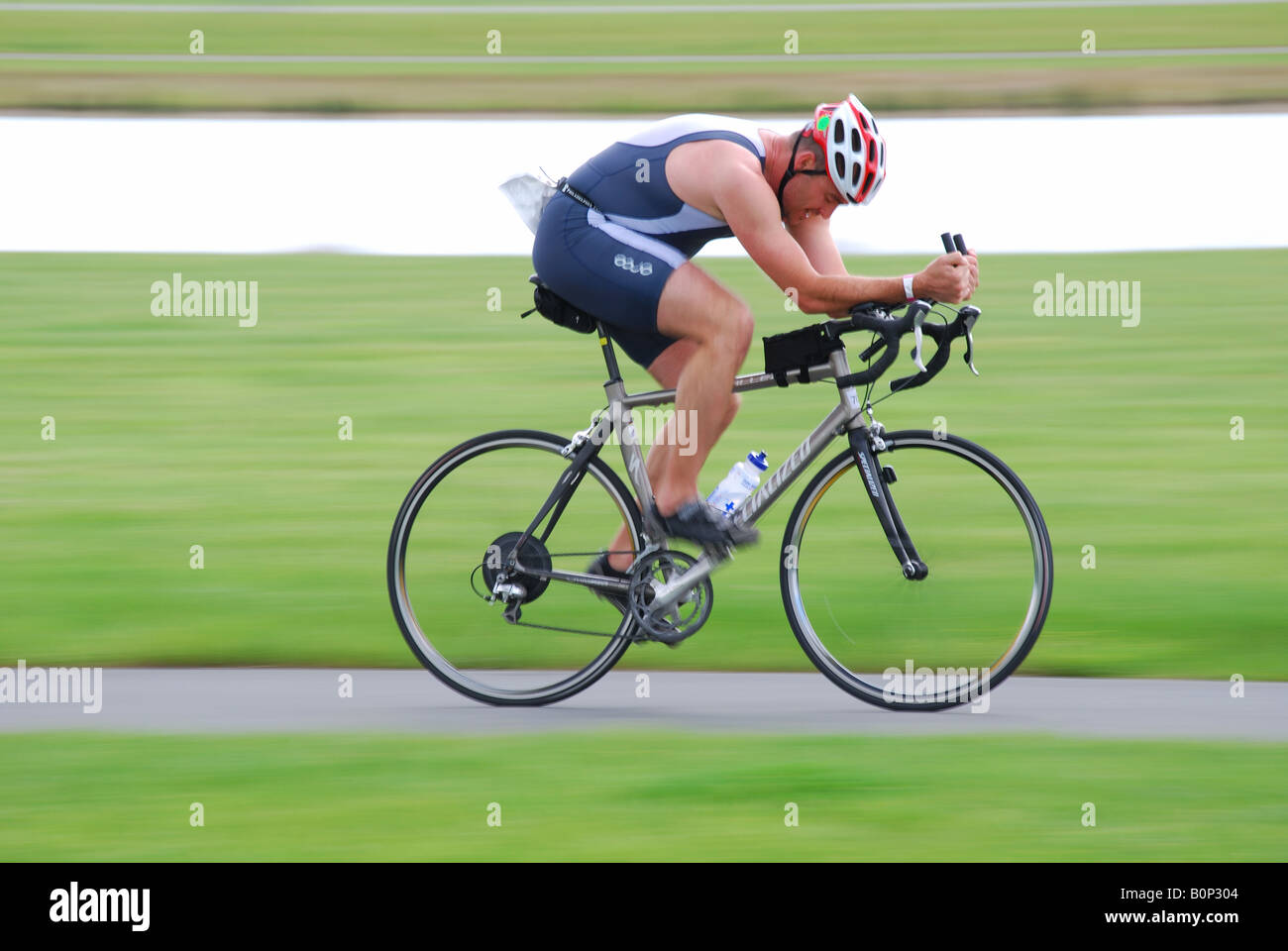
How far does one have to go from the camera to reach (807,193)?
5.49m

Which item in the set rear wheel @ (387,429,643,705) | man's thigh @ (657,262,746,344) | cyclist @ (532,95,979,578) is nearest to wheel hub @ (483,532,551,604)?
rear wheel @ (387,429,643,705)

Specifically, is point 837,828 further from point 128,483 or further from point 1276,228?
point 1276,228

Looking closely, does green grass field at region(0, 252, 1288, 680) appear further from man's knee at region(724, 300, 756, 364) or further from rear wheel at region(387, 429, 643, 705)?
man's knee at region(724, 300, 756, 364)

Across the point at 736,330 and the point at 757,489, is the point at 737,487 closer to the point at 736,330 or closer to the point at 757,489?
the point at 757,489

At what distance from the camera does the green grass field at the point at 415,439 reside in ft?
21.2

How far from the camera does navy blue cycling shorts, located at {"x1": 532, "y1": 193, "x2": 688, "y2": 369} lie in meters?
5.46

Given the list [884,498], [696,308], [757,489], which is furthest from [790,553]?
[696,308]

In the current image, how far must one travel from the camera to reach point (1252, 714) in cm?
553

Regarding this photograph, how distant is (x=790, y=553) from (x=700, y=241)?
982mm

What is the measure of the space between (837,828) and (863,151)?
1943mm

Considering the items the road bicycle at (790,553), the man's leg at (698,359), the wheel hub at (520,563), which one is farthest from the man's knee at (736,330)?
the wheel hub at (520,563)

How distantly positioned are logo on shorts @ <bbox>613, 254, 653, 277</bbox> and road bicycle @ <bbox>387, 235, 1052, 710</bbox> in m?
0.27

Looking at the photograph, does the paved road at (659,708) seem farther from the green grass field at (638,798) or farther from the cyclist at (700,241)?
the cyclist at (700,241)
